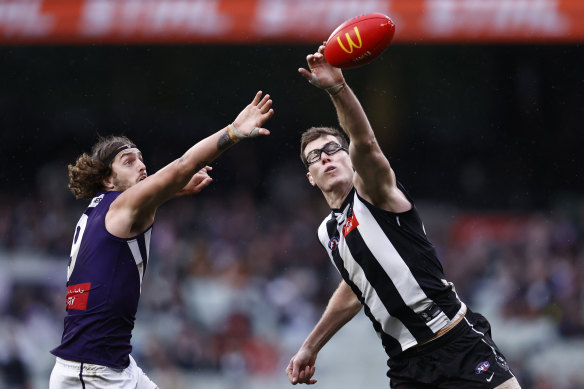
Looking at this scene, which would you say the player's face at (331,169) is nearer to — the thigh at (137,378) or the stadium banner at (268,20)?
the thigh at (137,378)

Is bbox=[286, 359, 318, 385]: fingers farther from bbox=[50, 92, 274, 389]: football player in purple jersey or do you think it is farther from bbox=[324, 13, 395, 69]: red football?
bbox=[324, 13, 395, 69]: red football

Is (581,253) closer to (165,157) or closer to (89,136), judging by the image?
(165,157)

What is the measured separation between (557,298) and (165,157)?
6400 millimetres

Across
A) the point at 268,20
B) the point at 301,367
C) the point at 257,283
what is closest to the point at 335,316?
the point at 301,367

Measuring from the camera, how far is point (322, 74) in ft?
13.8

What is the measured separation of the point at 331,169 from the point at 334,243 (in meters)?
0.44

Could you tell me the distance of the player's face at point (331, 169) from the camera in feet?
15.7

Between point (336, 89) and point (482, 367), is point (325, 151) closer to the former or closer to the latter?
point (336, 89)

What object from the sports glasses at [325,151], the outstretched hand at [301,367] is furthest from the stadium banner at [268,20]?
the outstretched hand at [301,367]

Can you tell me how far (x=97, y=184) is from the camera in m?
5.16

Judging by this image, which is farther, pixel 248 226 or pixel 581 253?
pixel 248 226

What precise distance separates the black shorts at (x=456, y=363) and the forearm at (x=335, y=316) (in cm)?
68

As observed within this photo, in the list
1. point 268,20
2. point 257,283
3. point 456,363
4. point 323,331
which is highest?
point 268,20

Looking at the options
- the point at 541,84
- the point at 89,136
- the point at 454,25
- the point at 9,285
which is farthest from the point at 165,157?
the point at 541,84
